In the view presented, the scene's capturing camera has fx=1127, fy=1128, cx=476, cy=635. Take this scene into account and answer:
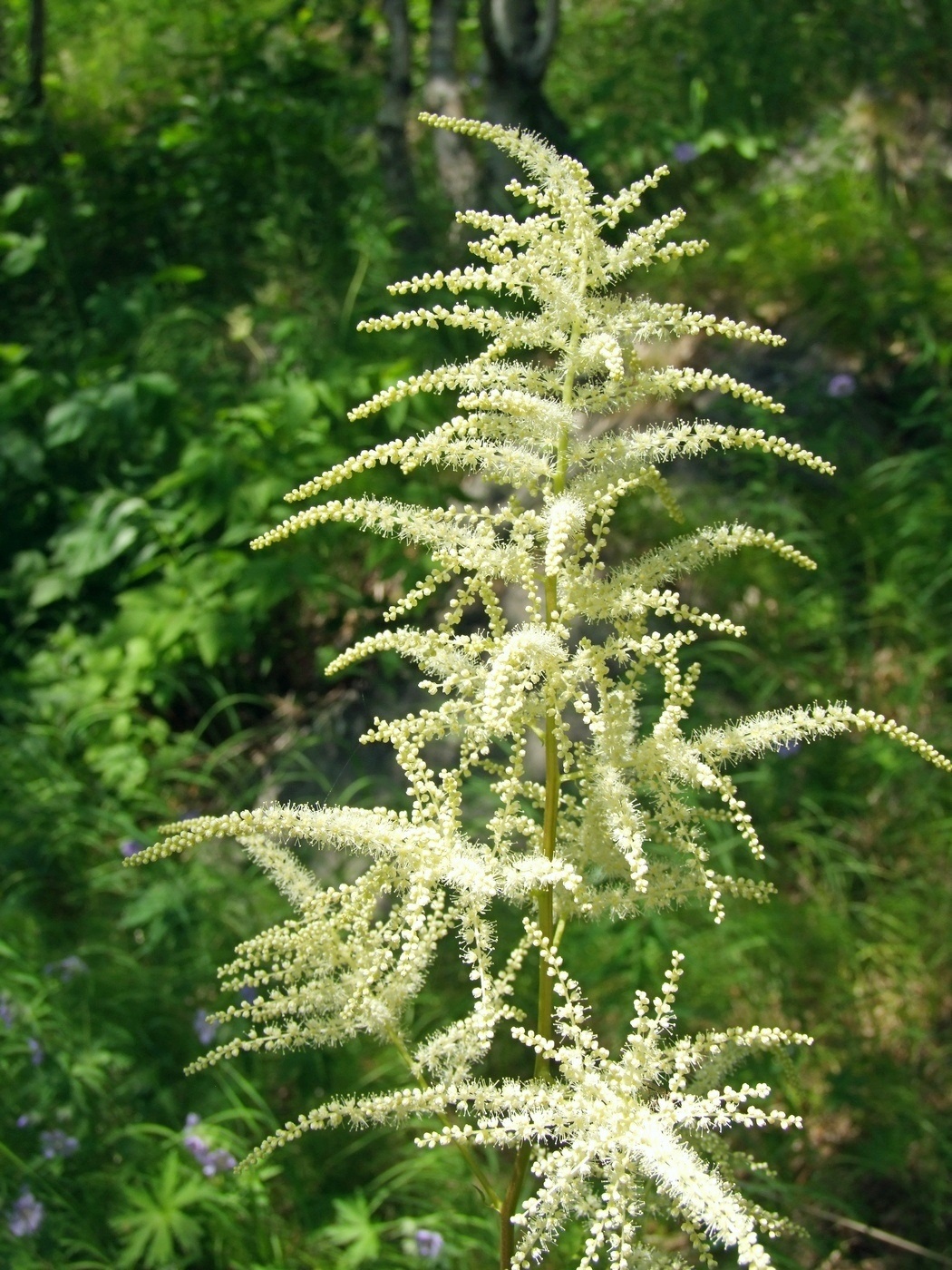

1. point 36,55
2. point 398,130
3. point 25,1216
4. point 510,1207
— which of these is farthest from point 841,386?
point 36,55

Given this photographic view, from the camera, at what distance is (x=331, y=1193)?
2.97 metres

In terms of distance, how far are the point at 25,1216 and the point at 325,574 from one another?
2.49 m

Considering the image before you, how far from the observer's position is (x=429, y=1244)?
2.63 metres

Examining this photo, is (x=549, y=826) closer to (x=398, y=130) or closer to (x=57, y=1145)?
(x=57, y=1145)

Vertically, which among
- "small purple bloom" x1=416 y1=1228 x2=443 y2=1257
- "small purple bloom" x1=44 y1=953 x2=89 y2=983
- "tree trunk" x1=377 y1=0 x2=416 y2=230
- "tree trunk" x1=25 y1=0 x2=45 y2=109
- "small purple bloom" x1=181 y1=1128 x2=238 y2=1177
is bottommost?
"small purple bloom" x1=416 y1=1228 x2=443 y2=1257

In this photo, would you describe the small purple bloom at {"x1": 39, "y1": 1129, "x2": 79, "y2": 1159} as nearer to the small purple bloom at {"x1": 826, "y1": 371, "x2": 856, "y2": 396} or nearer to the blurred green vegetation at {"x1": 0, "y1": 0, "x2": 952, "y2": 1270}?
the blurred green vegetation at {"x1": 0, "y1": 0, "x2": 952, "y2": 1270}

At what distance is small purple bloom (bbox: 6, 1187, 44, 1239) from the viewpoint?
2.55 m

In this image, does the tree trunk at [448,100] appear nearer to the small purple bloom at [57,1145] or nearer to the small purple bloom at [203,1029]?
the small purple bloom at [203,1029]

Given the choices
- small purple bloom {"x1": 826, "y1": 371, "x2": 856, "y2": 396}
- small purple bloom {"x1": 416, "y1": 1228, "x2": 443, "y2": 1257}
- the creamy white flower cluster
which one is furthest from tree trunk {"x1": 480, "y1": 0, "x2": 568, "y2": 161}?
small purple bloom {"x1": 416, "y1": 1228, "x2": 443, "y2": 1257}

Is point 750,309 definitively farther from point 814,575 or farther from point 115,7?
point 115,7

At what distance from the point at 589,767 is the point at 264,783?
2661mm

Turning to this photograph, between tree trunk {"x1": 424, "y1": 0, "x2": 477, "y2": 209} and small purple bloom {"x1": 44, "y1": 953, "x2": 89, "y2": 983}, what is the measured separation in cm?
420

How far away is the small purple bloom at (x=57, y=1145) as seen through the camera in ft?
8.83

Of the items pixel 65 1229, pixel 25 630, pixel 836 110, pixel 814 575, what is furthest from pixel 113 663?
pixel 836 110
